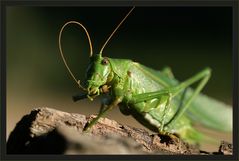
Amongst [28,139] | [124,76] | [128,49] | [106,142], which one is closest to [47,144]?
[28,139]

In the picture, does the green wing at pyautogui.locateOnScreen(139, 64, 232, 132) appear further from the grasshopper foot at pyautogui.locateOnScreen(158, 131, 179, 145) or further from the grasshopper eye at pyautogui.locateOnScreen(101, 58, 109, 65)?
the grasshopper eye at pyautogui.locateOnScreen(101, 58, 109, 65)

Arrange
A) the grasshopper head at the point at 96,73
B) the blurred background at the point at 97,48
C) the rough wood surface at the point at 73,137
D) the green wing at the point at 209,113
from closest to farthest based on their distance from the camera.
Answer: the rough wood surface at the point at 73,137
the grasshopper head at the point at 96,73
the green wing at the point at 209,113
the blurred background at the point at 97,48

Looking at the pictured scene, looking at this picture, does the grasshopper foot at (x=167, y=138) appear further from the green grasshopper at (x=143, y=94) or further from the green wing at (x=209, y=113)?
the green wing at (x=209, y=113)

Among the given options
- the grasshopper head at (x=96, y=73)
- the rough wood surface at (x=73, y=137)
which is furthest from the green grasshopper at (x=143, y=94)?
the rough wood surface at (x=73, y=137)

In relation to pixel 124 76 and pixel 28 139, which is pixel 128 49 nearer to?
pixel 124 76

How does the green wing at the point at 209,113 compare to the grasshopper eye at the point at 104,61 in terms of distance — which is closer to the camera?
the grasshopper eye at the point at 104,61

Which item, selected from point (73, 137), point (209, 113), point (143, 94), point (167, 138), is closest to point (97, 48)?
point (209, 113)

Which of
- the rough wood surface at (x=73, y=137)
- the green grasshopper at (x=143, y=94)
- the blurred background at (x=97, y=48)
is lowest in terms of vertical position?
the rough wood surface at (x=73, y=137)
